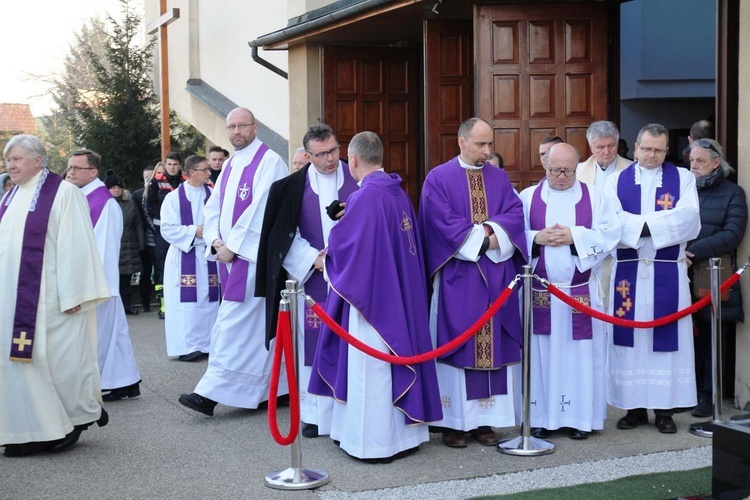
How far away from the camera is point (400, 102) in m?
13.4

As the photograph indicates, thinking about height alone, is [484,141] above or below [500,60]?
below

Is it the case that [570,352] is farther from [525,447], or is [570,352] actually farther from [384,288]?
[384,288]

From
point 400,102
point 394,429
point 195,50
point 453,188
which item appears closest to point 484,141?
point 453,188

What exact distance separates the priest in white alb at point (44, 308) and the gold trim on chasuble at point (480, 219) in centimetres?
238

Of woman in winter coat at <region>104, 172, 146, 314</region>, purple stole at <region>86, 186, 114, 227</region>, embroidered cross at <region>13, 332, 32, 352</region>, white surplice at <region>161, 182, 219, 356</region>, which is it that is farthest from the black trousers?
embroidered cross at <region>13, 332, 32, 352</region>

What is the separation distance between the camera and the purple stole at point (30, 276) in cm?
645

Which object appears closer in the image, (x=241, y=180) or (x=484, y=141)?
(x=484, y=141)

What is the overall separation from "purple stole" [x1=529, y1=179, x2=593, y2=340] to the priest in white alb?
9.07 ft

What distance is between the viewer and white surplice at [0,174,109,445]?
6457 millimetres

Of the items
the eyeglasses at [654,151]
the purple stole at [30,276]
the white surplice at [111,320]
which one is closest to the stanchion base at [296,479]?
the purple stole at [30,276]

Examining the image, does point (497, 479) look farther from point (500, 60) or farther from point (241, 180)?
point (500, 60)

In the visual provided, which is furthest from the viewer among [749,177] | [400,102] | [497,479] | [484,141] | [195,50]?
[195,50]

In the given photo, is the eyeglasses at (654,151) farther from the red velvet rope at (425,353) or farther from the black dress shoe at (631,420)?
the black dress shoe at (631,420)

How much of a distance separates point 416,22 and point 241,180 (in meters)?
4.41
